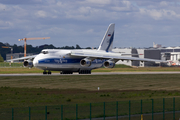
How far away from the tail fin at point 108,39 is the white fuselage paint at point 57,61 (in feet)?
33.4

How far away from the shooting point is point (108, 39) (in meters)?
84.1

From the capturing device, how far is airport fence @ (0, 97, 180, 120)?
1928 cm

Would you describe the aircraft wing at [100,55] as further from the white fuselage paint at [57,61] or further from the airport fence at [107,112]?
the airport fence at [107,112]

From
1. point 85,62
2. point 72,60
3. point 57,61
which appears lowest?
point 85,62

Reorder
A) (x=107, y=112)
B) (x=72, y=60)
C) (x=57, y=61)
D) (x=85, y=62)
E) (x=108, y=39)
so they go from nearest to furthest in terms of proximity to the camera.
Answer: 1. (x=107, y=112)
2. (x=57, y=61)
3. (x=85, y=62)
4. (x=72, y=60)
5. (x=108, y=39)

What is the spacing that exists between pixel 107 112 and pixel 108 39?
64270mm

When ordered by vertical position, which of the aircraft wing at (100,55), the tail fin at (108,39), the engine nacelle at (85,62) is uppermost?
the tail fin at (108,39)

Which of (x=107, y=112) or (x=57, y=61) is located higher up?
(x=57, y=61)

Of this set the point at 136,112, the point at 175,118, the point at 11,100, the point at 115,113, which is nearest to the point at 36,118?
the point at 115,113

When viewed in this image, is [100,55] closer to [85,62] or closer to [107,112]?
[85,62]

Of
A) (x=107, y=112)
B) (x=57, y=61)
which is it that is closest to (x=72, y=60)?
(x=57, y=61)

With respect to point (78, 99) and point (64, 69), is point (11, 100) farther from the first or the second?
point (64, 69)

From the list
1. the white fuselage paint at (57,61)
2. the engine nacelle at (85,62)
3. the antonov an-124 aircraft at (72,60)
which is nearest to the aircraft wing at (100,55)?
the antonov an-124 aircraft at (72,60)

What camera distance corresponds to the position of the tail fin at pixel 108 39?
83062 millimetres
